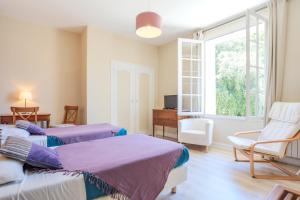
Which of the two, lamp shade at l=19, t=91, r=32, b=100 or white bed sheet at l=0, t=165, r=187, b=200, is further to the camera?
lamp shade at l=19, t=91, r=32, b=100

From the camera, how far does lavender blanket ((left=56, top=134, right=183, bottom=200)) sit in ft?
4.35

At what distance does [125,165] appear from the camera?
1.43 m

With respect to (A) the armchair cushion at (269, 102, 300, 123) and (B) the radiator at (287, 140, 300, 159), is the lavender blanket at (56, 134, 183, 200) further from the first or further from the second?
(B) the radiator at (287, 140, 300, 159)

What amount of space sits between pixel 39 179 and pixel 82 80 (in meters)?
3.63

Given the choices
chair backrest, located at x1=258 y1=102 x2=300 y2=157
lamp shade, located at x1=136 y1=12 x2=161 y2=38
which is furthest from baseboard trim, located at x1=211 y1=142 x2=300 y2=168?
lamp shade, located at x1=136 y1=12 x2=161 y2=38

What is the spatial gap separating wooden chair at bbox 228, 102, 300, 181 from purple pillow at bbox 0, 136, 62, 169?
2.39 meters

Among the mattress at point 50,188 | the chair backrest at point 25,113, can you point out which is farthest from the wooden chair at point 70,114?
the mattress at point 50,188

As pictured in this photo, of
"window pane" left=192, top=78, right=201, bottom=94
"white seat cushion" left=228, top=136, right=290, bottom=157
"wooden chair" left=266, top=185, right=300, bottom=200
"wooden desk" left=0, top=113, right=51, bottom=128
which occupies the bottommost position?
"white seat cushion" left=228, top=136, right=290, bottom=157

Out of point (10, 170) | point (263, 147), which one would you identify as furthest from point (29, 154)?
point (263, 147)

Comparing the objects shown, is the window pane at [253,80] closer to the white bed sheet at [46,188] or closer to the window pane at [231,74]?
the window pane at [231,74]

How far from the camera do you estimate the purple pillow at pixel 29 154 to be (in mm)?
1207

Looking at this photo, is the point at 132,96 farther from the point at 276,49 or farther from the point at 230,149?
the point at 276,49

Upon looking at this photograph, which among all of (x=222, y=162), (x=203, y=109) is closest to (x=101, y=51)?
(x=203, y=109)

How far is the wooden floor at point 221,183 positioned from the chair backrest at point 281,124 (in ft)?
1.41
